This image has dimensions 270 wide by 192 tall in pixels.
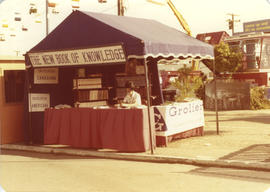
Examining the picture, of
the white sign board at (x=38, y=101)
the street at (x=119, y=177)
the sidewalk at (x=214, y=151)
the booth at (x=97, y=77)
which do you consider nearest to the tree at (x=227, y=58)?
the sidewalk at (x=214, y=151)

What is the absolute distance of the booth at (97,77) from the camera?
1079 cm

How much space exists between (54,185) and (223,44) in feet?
116

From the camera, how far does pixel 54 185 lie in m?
7.71

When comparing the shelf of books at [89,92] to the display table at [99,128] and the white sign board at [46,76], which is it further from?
the display table at [99,128]

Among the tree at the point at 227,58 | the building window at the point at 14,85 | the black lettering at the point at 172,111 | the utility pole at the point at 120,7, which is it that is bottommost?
the black lettering at the point at 172,111

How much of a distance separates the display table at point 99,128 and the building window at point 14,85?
192 cm

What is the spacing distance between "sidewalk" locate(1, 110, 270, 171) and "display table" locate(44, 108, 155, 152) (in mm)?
287

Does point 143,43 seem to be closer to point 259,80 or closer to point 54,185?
point 54,185

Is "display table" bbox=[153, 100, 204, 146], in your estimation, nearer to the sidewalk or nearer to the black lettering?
the black lettering

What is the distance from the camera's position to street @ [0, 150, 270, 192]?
7365 mm

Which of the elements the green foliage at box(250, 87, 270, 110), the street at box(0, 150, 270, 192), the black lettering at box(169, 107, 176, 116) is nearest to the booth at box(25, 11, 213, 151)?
the black lettering at box(169, 107, 176, 116)

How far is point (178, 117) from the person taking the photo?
1227cm

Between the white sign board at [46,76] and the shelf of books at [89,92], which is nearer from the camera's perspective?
the white sign board at [46,76]

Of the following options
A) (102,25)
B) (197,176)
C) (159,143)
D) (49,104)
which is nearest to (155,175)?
(197,176)
